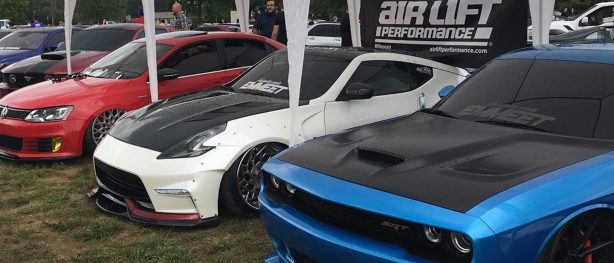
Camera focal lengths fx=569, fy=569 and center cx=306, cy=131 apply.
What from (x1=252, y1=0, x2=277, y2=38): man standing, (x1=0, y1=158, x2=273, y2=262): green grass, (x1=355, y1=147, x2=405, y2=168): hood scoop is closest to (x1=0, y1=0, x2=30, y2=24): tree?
(x1=252, y1=0, x2=277, y2=38): man standing

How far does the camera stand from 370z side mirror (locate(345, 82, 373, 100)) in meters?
4.75

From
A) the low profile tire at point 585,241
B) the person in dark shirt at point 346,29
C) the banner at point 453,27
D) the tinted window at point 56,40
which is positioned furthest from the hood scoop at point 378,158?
the tinted window at point 56,40

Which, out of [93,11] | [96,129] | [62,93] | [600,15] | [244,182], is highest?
[93,11]

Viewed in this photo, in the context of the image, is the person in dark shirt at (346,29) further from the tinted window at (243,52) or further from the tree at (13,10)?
the tree at (13,10)

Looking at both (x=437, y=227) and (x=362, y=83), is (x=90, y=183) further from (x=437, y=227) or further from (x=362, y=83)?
(x=437, y=227)

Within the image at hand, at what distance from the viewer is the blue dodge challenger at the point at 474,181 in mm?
2225

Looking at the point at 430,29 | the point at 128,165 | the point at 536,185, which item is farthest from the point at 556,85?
the point at 430,29

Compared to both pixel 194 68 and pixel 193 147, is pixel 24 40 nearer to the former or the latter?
pixel 194 68

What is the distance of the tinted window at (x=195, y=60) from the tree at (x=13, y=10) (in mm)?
59560

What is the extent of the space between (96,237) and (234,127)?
4.29 feet

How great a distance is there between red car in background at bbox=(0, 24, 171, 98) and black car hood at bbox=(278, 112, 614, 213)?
22.2 ft

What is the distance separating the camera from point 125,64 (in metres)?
6.93

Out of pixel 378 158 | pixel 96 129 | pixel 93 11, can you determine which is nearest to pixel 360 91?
pixel 378 158

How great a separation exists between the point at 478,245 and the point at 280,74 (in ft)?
11.6
